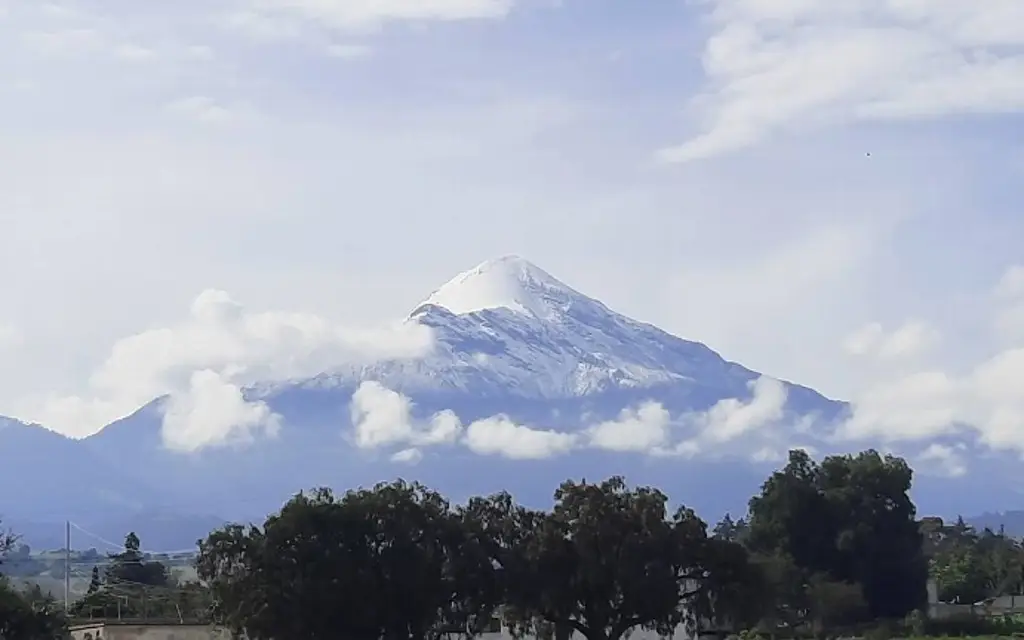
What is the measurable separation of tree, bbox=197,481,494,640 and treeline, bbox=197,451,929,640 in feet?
0.14

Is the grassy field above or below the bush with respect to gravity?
above

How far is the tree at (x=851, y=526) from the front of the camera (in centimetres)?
8744

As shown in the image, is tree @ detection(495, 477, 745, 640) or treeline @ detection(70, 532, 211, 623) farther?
treeline @ detection(70, 532, 211, 623)

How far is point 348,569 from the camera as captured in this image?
185 feet

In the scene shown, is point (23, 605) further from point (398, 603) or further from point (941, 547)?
point (941, 547)

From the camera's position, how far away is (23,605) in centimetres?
5062

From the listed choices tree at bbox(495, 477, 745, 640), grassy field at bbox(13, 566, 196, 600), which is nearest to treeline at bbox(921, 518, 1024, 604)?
grassy field at bbox(13, 566, 196, 600)

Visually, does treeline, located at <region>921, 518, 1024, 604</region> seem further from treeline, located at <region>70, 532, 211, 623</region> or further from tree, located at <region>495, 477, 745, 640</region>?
treeline, located at <region>70, 532, 211, 623</region>

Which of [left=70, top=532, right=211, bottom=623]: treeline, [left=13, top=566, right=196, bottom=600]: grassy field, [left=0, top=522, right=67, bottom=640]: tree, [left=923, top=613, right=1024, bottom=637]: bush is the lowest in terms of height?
[left=923, top=613, right=1024, bottom=637]: bush

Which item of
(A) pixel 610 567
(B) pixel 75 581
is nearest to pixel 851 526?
(A) pixel 610 567

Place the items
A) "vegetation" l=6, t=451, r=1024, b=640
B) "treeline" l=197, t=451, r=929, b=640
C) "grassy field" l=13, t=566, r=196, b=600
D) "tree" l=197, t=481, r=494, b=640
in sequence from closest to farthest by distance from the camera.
Answer: "tree" l=197, t=481, r=494, b=640
"vegetation" l=6, t=451, r=1024, b=640
"treeline" l=197, t=451, r=929, b=640
"grassy field" l=13, t=566, r=196, b=600

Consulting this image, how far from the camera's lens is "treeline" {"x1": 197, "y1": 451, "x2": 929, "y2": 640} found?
56.2 metres

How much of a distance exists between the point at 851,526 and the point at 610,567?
3273 centimetres

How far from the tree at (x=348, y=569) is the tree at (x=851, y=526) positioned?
104 feet
